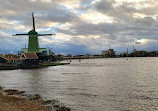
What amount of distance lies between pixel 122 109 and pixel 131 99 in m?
5.53

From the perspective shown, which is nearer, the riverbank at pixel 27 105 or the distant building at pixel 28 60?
the riverbank at pixel 27 105

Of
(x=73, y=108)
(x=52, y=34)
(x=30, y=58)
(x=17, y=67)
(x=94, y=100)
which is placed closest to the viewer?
(x=73, y=108)

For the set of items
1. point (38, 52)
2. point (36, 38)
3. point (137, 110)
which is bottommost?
point (137, 110)

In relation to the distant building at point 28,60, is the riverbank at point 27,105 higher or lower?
lower

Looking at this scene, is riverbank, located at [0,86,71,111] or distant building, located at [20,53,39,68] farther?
distant building, located at [20,53,39,68]

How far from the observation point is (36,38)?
13625cm

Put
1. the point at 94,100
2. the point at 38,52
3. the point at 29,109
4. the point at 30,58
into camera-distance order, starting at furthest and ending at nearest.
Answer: the point at 38,52, the point at 30,58, the point at 94,100, the point at 29,109

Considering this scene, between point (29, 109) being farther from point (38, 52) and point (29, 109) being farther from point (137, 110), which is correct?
point (38, 52)

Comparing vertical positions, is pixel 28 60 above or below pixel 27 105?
above

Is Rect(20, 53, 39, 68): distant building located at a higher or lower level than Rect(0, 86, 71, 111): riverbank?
higher

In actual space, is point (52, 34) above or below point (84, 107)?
above

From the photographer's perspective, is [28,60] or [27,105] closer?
[27,105]

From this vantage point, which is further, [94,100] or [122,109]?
[94,100]

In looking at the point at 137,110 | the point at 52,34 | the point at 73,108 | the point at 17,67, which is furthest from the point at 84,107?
the point at 52,34
